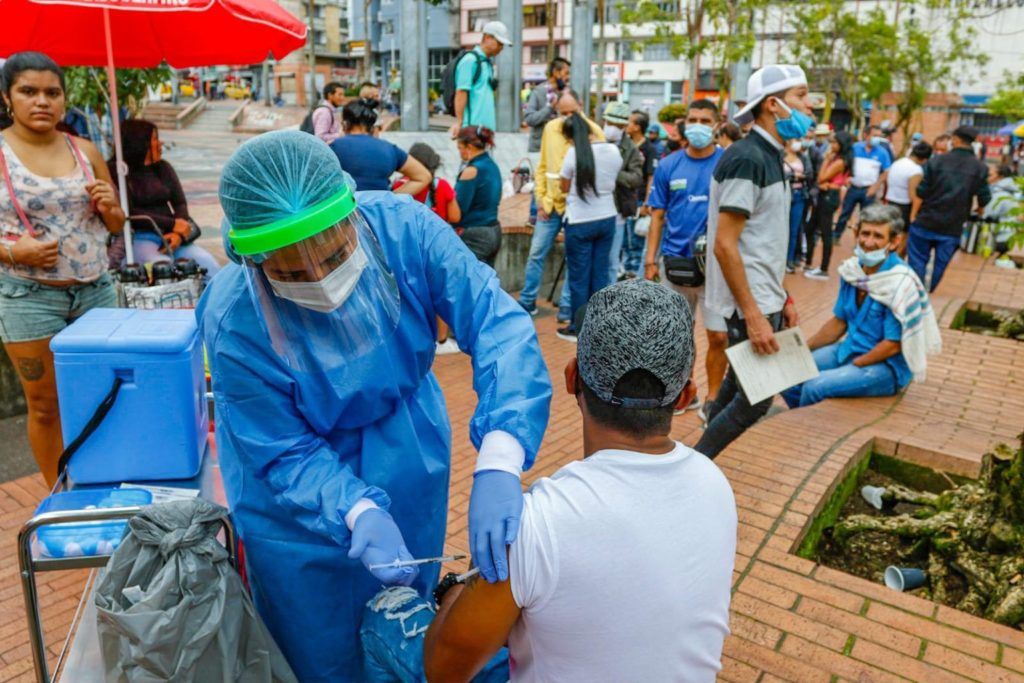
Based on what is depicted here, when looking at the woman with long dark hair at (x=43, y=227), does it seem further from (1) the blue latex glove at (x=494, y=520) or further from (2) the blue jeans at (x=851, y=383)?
(2) the blue jeans at (x=851, y=383)

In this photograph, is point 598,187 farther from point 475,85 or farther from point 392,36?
point 392,36

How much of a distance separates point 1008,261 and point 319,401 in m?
11.8

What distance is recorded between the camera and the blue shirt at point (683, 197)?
5770 mm

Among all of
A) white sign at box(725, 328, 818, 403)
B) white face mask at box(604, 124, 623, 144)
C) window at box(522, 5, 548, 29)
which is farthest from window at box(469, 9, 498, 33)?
white sign at box(725, 328, 818, 403)

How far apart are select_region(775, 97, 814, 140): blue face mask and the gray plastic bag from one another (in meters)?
3.06

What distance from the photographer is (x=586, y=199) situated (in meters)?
6.12

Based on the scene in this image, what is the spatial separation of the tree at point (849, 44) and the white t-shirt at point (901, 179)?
22.0 m

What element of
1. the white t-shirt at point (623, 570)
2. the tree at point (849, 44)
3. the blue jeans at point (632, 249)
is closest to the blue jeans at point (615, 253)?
the blue jeans at point (632, 249)

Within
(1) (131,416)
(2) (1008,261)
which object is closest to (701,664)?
(1) (131,416)

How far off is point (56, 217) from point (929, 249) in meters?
8.24

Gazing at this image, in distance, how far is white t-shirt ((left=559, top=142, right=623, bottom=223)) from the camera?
20.1 feet

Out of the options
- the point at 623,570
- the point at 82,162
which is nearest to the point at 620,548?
the point at 623,570

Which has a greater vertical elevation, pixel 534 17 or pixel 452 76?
pixel 534 17

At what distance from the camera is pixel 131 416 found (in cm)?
228
